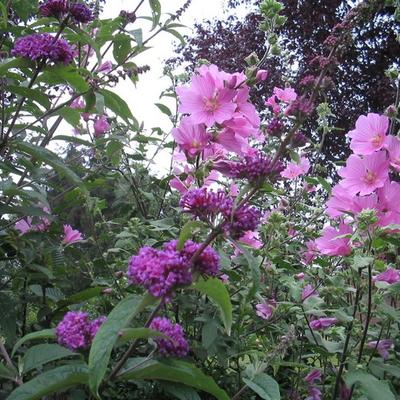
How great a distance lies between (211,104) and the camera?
4.37 feet

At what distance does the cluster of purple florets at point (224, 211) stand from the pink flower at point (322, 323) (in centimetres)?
85

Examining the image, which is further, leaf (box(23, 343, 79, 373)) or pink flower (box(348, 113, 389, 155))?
pink flower (box(348, 113, 389, 155))

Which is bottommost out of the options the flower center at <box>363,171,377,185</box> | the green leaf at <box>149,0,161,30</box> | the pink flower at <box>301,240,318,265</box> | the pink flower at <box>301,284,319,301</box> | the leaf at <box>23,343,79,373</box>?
the leaf at <box>23,343,79,373</box>

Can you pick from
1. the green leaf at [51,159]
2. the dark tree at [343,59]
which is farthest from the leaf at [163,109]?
the dark tree at [343,59]

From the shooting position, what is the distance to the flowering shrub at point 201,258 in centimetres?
97

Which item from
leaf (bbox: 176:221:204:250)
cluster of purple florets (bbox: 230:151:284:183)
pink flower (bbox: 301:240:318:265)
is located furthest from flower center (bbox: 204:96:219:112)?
pink flower (bbox: 301:240:318:265)

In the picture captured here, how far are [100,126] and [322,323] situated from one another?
1426 millimetres

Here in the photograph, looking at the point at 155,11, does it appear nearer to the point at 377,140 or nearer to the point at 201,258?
the point at 377,140

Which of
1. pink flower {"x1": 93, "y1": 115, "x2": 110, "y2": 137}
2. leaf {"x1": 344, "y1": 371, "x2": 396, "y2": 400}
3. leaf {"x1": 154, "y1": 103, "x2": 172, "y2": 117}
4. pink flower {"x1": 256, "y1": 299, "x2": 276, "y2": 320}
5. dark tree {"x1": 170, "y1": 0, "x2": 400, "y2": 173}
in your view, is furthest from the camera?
dark tree {"x1": 170, "y1": 0, "x2": 400, "y2": 173}

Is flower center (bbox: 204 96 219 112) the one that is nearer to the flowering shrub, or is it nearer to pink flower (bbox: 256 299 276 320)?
the flowering shrub

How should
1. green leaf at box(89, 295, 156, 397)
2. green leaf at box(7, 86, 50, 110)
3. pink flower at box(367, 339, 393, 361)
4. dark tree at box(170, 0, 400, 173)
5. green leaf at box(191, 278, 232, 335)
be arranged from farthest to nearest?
dark tree at box(170, 0, 400, 173)
pink flower at box(367, 339, 393, 361)
green leaf at box(7, 86, 50, 110)
green leaf at box(191, 278, 232, 335)
green leaf at box(89, 295, 156, 397)

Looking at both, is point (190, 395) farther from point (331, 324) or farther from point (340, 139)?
point (340, 139)

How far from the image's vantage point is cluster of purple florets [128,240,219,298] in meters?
0.89

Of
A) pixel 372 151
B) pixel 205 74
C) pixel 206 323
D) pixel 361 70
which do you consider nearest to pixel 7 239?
pixel 206 323
